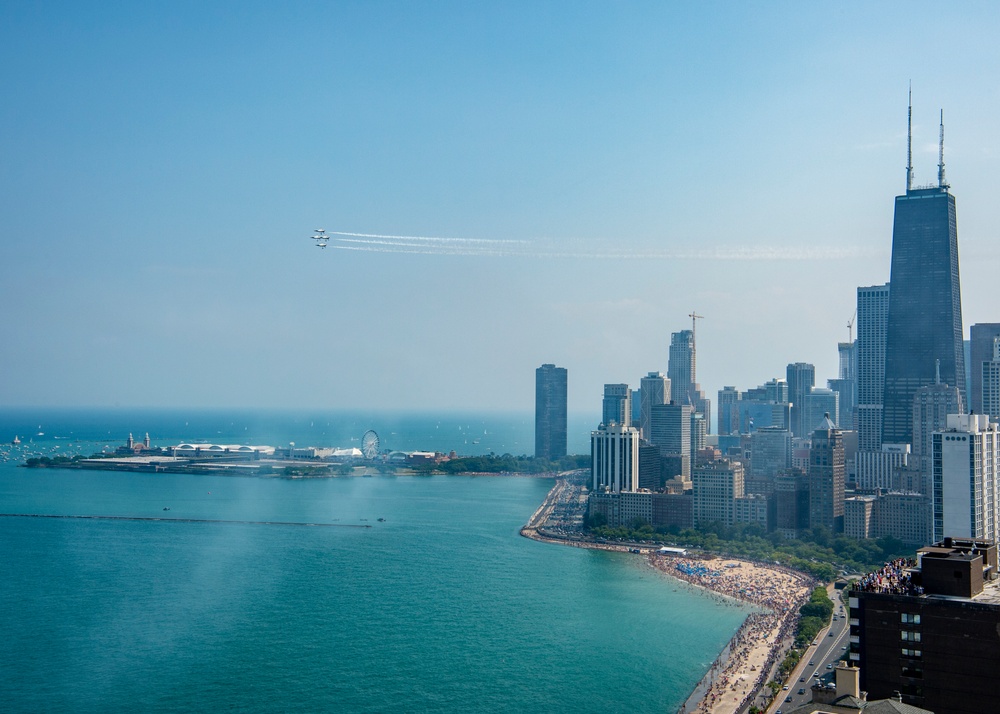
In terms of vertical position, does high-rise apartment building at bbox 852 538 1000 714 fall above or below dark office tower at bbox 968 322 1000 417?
below

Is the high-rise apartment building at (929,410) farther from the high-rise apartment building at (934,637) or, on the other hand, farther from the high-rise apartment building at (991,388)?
the high-rise apartment building at (934,637)

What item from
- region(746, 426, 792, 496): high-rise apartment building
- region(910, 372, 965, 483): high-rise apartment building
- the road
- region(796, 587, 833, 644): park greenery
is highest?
region(910, 372, 965, 483): high-rise apartment building

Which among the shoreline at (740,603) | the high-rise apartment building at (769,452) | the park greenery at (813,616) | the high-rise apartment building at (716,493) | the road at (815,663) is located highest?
the high-rise apartment building at (769,452)

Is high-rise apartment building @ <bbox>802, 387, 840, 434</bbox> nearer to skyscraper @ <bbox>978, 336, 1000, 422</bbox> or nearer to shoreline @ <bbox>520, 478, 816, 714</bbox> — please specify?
skyscraper @ <bbox>978, 336, 1000, 422</bbox>

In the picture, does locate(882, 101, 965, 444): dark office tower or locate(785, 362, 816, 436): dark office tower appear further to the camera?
locate(785, 362, 816, 436): dark office tower

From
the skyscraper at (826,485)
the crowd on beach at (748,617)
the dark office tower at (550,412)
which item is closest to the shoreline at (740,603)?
the crowd on beach at (748,617)

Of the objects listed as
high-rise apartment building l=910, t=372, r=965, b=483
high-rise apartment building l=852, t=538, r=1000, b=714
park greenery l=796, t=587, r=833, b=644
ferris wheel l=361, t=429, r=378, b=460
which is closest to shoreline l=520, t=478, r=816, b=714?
park greenery l=796, t=587, r=833, b=644

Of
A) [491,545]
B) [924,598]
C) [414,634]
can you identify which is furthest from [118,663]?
[491,545]
